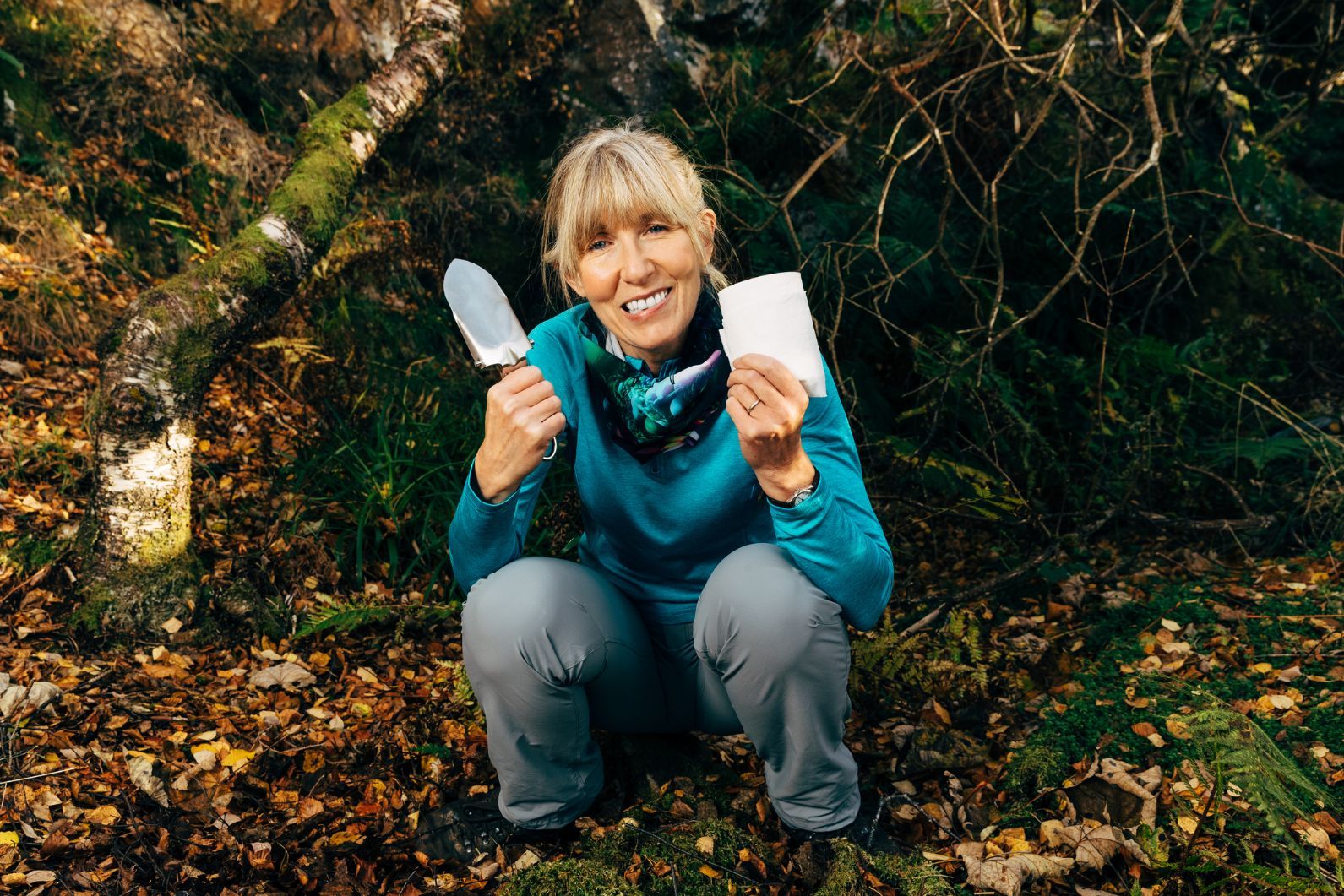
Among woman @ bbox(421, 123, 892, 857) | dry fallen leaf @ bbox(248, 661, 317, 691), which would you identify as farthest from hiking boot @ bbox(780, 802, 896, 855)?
dry fallen leaf @ bbox(248, 661, 317, 691)

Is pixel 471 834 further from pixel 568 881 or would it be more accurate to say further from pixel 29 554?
pixel 29 554

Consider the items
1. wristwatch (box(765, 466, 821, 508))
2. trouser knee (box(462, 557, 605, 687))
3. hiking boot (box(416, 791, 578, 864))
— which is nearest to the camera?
wristwatch (box(765, 466, 821, 508))

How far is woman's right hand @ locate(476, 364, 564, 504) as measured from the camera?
6.70 ft

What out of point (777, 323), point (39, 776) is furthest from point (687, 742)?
point (39, 776)

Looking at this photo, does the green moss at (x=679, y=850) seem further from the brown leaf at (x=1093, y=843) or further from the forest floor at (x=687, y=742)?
the brown leaf at (x=1093, y=843)

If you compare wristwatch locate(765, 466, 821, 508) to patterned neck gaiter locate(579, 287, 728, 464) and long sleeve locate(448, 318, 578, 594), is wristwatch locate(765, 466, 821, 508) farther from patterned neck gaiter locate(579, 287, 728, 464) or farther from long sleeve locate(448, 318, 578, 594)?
long sleeve locate(448, 318, 578, 594)

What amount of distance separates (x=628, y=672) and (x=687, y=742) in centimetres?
49

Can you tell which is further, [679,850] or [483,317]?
[679,850]

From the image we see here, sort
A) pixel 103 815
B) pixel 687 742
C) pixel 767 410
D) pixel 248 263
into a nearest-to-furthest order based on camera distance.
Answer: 1. pixel 767 410
2. pixel 103 815
3. pixel 687 742
4. pixel 248 263

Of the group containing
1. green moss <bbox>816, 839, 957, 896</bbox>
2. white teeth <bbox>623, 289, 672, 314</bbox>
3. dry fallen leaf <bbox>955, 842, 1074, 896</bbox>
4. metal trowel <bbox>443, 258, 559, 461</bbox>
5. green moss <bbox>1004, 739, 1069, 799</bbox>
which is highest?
metal trowel <bbox>443, 258, 559, 461</bbox>

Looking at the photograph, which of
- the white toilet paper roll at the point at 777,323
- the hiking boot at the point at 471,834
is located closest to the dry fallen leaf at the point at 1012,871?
the hiking boot at the point at 471,834

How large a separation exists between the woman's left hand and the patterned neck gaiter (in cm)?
31

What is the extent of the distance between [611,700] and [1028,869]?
3.70 feet

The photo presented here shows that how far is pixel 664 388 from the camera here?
7.43 ft
